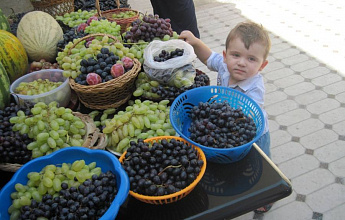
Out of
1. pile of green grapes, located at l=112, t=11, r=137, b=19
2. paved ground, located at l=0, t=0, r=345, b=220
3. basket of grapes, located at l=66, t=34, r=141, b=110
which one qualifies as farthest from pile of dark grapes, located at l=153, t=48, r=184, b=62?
paved ground, located at l=0, t=0, r=345, b=220

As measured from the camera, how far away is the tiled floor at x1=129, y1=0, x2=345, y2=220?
7.91 ft

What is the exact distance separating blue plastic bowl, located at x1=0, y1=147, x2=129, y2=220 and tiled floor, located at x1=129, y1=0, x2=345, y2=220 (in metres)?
1.57

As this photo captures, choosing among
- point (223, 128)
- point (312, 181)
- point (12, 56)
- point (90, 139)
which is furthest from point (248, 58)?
point (12, 56)

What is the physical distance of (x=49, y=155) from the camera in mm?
1194

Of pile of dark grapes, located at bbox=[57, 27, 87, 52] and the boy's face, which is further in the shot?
pile of dark grapes, located at bbox=[57, 27, 87, 52]

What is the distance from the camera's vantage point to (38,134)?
4.24 ft

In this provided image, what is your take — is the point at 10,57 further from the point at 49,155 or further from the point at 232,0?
the point at 232,0

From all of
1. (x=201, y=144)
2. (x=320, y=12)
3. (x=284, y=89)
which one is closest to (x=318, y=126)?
(x=284, y=89)

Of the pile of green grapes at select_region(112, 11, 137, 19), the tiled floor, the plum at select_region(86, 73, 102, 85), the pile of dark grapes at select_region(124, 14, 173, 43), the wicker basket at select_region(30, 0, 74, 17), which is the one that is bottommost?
the tiled floor

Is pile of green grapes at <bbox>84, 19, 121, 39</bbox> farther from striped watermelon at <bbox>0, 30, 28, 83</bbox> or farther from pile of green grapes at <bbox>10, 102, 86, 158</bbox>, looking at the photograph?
pile of green grapes at <bbox>10, 102, 86, 158</bbox>

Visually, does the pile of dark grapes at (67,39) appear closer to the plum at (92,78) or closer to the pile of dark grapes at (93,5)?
the plum at (92,78)

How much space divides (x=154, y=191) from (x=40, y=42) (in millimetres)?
1704

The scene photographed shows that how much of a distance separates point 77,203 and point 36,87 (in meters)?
0.97

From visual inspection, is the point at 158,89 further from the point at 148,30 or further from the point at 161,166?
the point at 161,166
